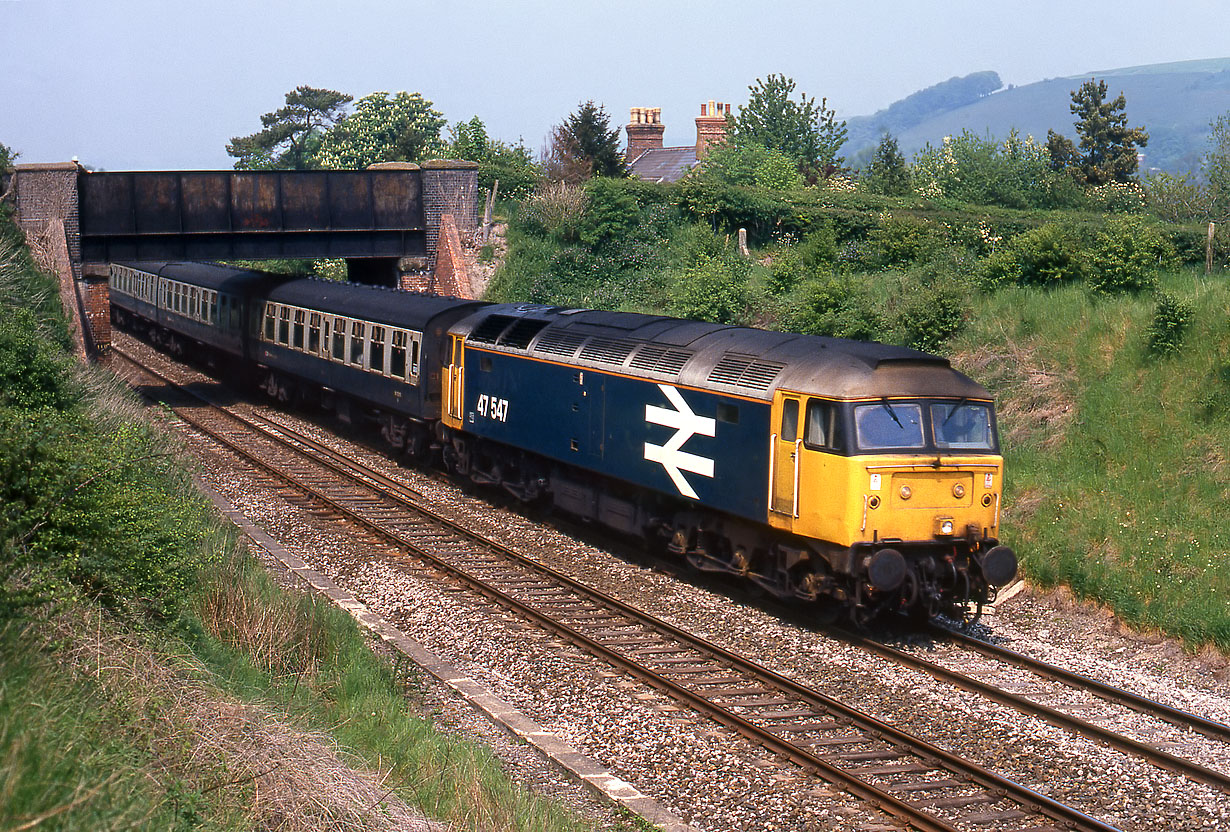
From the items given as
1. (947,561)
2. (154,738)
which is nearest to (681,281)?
(947,561)

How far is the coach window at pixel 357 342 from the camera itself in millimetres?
23906

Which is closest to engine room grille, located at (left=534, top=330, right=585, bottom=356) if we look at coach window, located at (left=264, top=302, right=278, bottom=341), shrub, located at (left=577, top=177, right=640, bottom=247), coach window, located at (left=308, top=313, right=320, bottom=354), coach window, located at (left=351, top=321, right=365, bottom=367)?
coach window, located at (left=351, top=321, right=365, bottom=367)

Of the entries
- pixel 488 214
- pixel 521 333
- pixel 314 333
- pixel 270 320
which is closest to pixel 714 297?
pixel 521 333

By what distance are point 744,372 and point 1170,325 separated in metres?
8.57

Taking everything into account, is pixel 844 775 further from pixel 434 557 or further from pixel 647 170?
pixel 647 170

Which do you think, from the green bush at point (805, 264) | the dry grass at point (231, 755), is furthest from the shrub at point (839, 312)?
the dry grass at point (231, 755)

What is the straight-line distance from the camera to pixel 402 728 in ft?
31.1

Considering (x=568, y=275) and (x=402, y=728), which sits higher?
(x=568, y=275)

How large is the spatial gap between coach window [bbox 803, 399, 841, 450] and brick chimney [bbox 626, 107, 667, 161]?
5495 centimetres

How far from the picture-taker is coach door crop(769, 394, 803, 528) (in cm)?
1289

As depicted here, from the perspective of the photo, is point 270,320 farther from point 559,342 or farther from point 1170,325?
point 1170,325

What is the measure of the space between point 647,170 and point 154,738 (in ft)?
190

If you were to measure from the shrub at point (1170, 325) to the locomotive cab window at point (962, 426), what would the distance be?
698cm

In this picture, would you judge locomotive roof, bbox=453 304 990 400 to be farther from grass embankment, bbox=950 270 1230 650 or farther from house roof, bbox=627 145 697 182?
house roof, bbox=627 145 697 182
